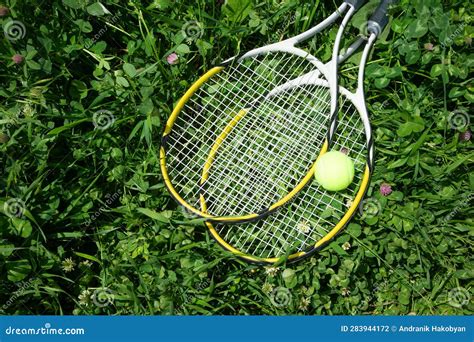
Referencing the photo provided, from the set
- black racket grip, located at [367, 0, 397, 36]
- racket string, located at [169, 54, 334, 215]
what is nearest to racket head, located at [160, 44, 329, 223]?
racket string, located at [169, 54, 334, 215]

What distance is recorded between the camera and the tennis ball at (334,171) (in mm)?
1990

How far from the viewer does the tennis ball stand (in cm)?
199

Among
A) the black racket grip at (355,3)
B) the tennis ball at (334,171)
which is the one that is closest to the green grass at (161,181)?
the black racket grip at (355,3)

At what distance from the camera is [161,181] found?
2.12 meters

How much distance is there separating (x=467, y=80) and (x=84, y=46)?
61.9 inches

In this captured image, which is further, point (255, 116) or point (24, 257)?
point (255, 116)

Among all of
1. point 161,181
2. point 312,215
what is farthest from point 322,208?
point 161,181

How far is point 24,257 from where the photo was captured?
1978 mm

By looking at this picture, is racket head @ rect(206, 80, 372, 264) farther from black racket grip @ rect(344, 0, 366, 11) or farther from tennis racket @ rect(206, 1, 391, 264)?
black racket grip @ rect(344, 0, 366, 11)

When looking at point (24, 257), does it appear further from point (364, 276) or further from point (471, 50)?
point (471, 50)

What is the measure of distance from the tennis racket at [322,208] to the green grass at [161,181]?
7 centimetres

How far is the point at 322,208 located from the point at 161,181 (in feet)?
2.22

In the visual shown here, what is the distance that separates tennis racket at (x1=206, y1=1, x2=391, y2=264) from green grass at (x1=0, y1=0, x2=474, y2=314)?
0.23 ft

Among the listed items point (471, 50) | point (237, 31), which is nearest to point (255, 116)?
point (237, 31)
